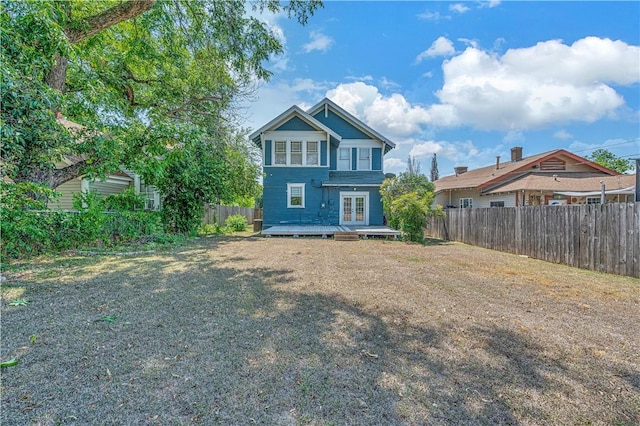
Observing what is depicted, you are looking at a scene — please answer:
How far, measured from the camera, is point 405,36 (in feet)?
38.5

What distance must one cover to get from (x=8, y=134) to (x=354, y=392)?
4.82m

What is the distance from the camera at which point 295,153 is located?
17.0m

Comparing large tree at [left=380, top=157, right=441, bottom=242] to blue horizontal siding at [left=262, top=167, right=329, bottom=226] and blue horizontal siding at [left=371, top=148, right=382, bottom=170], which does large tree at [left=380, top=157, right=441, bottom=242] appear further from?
blue horizontal siding at [left=262, top=167, right=329, bottom=226]

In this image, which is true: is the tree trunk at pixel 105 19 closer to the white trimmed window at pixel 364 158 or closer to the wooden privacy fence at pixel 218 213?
the wooden privacy fence at pixel 218 213

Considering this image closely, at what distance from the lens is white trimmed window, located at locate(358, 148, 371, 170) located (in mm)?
18406

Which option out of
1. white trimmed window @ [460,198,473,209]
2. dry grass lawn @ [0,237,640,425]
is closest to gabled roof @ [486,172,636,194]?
white trimmed window @ [460,198,473,209]

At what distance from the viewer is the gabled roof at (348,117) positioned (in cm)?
1795

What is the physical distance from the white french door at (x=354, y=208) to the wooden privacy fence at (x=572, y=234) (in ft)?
22.3

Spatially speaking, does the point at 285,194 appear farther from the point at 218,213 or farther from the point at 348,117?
the point at 348,117

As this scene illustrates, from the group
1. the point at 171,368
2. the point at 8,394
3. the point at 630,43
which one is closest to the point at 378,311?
the point at 171,368

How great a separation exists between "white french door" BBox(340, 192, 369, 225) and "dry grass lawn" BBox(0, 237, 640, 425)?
1175cm

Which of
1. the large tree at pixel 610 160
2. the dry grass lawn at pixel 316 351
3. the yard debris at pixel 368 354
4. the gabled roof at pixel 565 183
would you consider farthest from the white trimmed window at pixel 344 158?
the large tree at pixel 610 160

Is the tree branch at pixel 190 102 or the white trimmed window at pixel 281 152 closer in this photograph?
the tree branch at pixel 190 102

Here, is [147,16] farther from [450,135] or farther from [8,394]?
[450,135]
